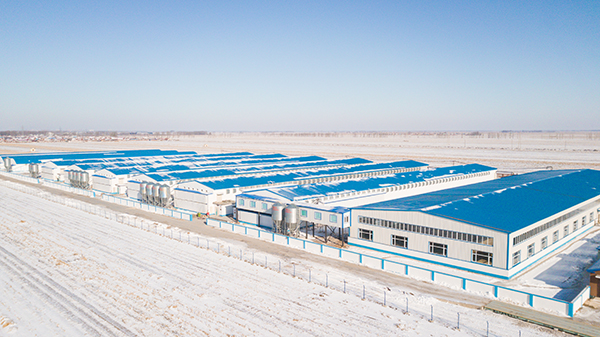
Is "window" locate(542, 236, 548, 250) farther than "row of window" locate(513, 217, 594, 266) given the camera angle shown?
Yes

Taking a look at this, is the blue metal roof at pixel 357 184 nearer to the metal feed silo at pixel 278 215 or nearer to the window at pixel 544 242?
the metal feed silo at pixel 278 215

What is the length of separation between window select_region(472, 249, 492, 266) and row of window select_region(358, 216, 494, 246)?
75 centimetres

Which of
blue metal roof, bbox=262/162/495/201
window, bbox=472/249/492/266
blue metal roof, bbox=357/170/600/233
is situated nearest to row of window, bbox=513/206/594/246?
blue metal roof, bbox=357/170/600/233

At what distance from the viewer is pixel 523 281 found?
28500mm

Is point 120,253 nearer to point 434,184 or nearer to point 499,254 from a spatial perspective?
point 499,254

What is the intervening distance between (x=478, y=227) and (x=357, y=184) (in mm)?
27204

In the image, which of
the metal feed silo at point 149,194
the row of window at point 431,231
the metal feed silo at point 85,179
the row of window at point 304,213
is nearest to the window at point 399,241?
the row of window at point 431,231

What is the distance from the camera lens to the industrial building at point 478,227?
97.6ft

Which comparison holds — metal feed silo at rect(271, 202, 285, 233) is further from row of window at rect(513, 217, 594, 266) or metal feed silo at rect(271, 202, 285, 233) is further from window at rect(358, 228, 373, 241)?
row of window at rect(513, 217, 594, 266)

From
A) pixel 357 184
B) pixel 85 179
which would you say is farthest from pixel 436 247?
pixel 85 179

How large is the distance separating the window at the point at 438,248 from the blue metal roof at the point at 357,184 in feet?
60.0

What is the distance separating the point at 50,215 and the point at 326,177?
37588mm

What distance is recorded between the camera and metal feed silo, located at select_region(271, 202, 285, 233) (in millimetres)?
39472

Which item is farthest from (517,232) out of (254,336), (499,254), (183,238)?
(183,238)
